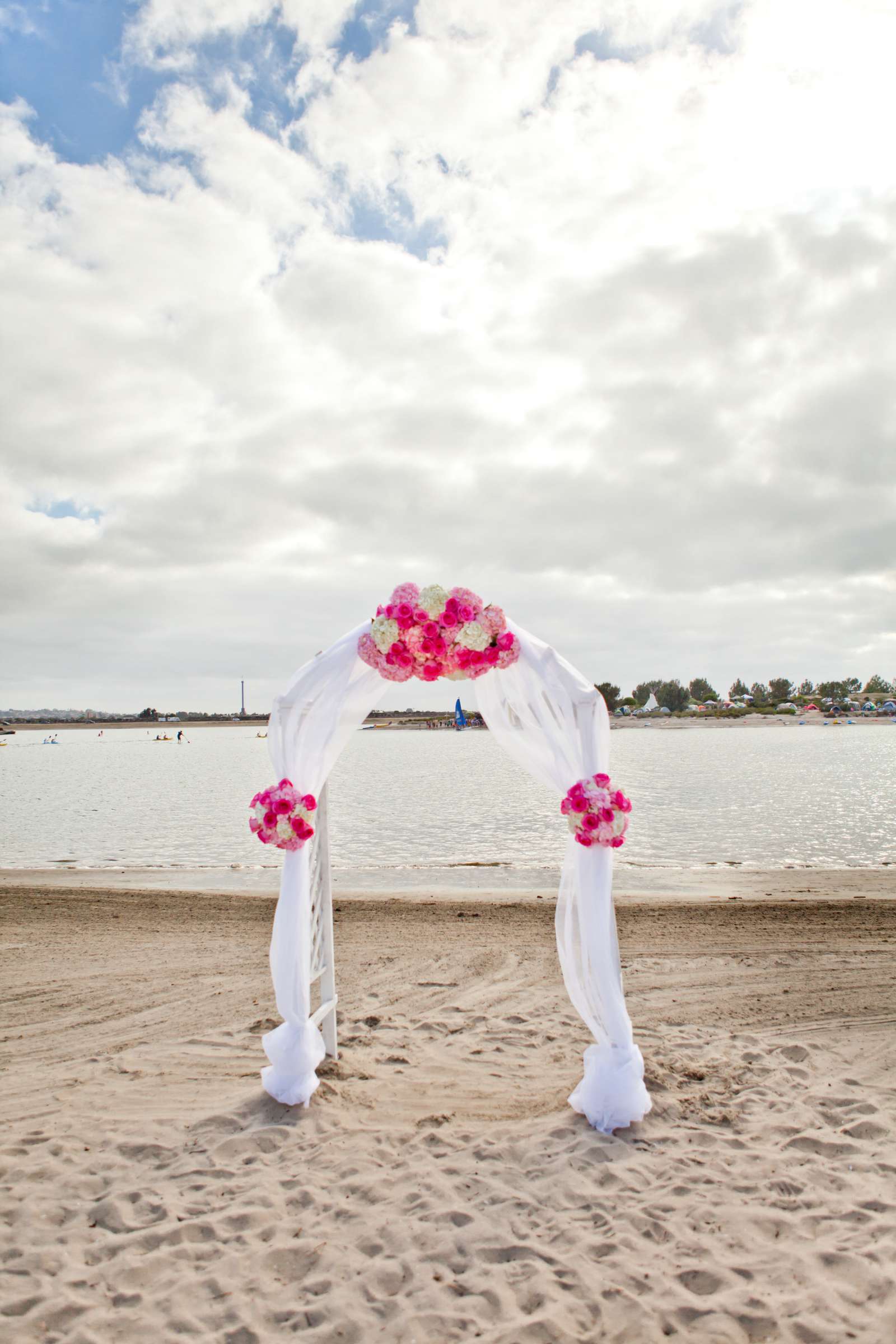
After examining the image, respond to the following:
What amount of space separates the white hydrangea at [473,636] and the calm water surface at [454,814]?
876cm

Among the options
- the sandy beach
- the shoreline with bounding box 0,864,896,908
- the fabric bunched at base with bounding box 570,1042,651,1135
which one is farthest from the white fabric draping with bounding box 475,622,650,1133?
the shoreline with bounding box 0,864,896,908

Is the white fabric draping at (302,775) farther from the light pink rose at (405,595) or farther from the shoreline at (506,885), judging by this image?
the shoreline at (506,885)

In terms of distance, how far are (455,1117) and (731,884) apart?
8456 mm

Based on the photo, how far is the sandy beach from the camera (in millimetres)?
3146

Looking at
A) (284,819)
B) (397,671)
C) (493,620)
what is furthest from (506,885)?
(493,620)

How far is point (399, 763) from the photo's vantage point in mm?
46750

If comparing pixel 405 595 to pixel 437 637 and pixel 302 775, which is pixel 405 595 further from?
pixel 302 775

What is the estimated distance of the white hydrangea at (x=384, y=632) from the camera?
490cm

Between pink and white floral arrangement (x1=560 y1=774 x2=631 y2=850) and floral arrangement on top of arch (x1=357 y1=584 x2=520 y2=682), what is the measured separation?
0.94 meters

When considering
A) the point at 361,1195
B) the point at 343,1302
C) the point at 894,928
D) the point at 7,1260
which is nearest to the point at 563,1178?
the point at 361,1195

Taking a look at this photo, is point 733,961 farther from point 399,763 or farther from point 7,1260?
point 399,763

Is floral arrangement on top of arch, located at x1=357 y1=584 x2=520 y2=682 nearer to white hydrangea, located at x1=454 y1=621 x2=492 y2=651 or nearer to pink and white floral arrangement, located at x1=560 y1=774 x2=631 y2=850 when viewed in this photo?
white hydrangea, located at x1=454 y1=621 x2=492 y2=651

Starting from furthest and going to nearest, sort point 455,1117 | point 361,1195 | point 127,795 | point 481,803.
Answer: point 127,795
point 481,803
point 455,1117
point 361,1195

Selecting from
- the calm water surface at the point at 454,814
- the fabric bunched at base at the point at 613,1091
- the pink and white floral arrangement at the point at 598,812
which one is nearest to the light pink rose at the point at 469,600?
the pink and white floral arrangement at the point at 598,812
